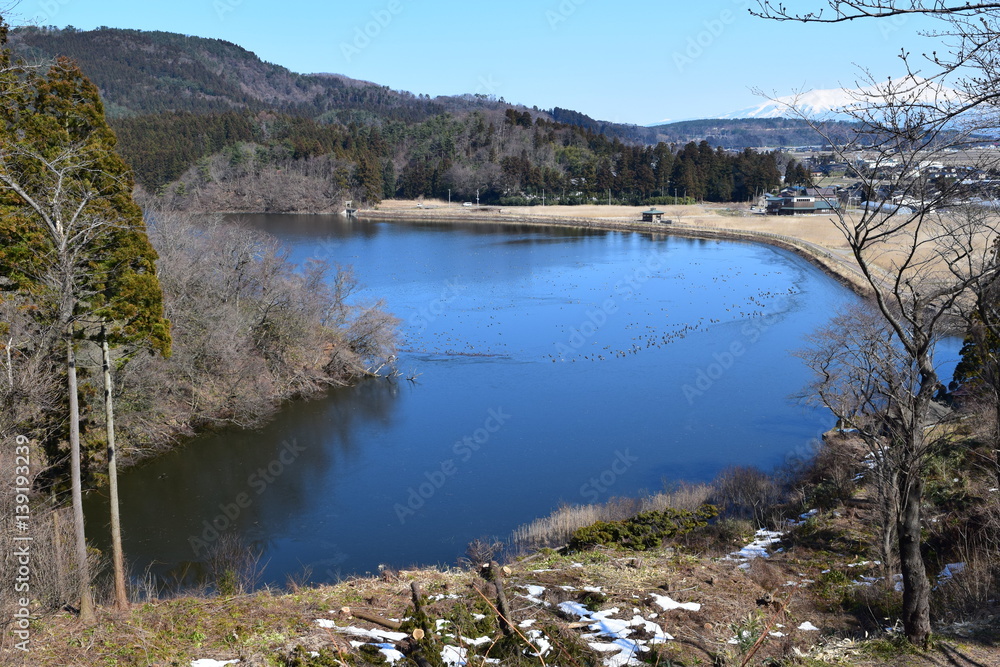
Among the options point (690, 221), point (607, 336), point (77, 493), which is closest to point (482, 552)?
point (77, 493)

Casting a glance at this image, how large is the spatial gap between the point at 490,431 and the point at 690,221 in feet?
176

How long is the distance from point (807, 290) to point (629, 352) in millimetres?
15919

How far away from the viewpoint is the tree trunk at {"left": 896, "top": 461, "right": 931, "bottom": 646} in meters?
6.34

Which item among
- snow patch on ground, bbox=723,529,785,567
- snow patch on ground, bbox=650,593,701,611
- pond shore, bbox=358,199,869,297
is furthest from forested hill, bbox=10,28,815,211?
snow patch on ground, bbox=650,593,701,611

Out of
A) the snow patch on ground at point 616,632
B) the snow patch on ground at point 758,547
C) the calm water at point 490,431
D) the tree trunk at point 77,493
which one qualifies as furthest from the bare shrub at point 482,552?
the tree trunk at point 77,493

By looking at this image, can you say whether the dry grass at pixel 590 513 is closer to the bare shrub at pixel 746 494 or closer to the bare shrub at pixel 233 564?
the bare shrub at pixel 746 494

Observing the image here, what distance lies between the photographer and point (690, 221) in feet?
224

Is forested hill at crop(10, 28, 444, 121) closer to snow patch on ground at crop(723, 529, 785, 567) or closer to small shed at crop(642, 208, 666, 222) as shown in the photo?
small shed at crop(642, 208, 666, 222)

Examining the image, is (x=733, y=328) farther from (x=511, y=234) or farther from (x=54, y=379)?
(x=511, y=234)

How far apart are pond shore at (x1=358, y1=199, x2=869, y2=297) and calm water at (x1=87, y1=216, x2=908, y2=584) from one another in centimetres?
1364

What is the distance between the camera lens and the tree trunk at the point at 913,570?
6340 millimetres

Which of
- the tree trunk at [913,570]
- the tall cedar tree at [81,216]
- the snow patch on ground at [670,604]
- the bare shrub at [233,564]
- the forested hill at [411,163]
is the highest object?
the forested hill at [411,163]

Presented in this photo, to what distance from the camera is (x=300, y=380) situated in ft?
73.2

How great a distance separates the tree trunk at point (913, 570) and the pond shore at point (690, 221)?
34.7 meters
